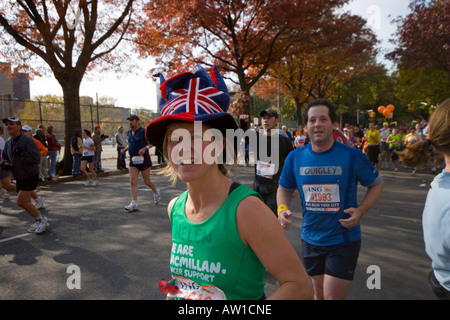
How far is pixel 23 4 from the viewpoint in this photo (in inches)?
502

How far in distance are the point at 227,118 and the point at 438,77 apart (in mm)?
22458

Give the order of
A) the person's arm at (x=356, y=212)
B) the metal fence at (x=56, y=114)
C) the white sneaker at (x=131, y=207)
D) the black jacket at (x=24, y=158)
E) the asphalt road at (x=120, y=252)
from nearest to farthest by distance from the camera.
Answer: the person's arm at (x=356, y=212) < the asphalt road at (x=120, y=252) < the black jacket at (x=24, y=158) < the white sneaker at (x=131, y=207) < the metal fence at (x=56, y=114)

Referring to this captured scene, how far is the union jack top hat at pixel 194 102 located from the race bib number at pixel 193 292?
67 cm

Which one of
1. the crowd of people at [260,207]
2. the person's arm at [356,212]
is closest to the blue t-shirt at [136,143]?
the crowd of people at [260,207]

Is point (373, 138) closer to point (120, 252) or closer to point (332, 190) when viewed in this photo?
point (120, 252)

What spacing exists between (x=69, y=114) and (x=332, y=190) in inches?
535

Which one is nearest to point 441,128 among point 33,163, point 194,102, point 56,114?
point 194,102

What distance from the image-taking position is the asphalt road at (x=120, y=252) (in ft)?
12.3

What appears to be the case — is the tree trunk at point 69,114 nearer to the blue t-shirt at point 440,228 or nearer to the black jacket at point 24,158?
the black jacket at point 24,158

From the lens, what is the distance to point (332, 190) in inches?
108

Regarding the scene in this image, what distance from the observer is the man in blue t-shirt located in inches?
102
